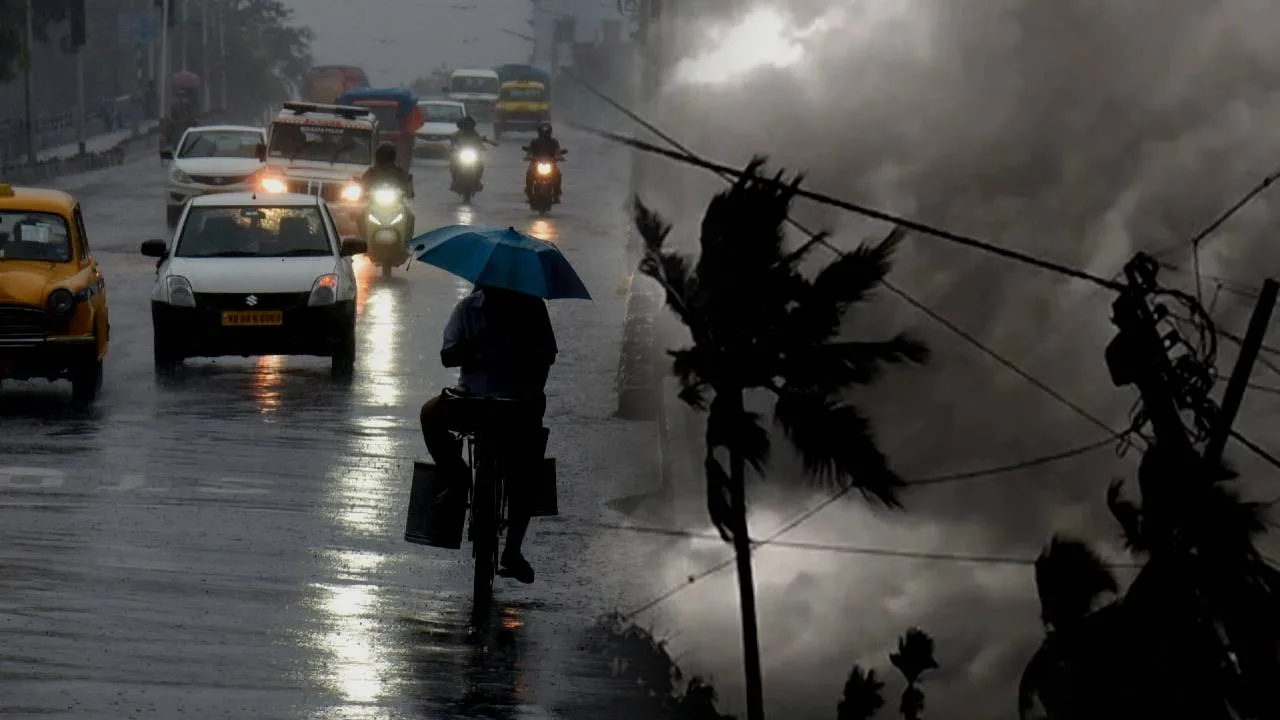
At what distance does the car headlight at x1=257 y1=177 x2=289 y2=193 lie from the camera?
1348 inches

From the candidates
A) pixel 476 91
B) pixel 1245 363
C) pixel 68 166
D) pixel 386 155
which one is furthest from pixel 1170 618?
pixel 476 91

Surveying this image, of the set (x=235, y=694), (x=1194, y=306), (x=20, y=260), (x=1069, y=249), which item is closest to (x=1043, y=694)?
(x=1194, y=306)

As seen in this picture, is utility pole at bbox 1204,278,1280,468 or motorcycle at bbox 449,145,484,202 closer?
utility pole at bbox 1204,278,1280,468

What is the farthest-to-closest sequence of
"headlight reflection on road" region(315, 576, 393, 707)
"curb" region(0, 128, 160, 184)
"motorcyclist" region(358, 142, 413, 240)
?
"curb" region(0, 128, 160, 184) < "motorcyclist" region(358, 142, 413, 240) < "headlight reflection on road" region(315, 576, 393, 707)

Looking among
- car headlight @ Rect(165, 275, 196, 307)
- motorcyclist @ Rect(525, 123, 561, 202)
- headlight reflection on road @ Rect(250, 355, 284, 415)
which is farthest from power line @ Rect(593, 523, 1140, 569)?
motorcyclist @ Rect(525, 123, 561, 202)

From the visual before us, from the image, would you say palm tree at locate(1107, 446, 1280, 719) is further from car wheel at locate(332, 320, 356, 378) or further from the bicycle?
car wheel at locate(332, 320, 356, 378)

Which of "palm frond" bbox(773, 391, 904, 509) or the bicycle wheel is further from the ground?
"palm frond" bbox(773, 391, 904, 509)

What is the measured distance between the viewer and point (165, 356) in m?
20.2

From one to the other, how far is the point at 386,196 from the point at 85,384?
12.9m

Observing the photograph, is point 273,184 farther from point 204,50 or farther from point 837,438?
point 204,50

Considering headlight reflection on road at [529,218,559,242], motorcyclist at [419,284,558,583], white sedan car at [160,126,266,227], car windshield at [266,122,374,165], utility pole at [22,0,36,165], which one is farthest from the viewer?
utility pole at [22,0,36,165]

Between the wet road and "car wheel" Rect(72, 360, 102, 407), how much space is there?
14 cm

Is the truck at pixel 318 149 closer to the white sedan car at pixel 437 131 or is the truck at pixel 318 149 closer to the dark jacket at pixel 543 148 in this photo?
the dark jacket at pixel 543 148

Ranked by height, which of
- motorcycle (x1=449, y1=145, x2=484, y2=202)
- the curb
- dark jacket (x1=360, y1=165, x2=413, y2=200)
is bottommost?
dark jacket (x1=360, y1=165, x2=413, y2=200)
